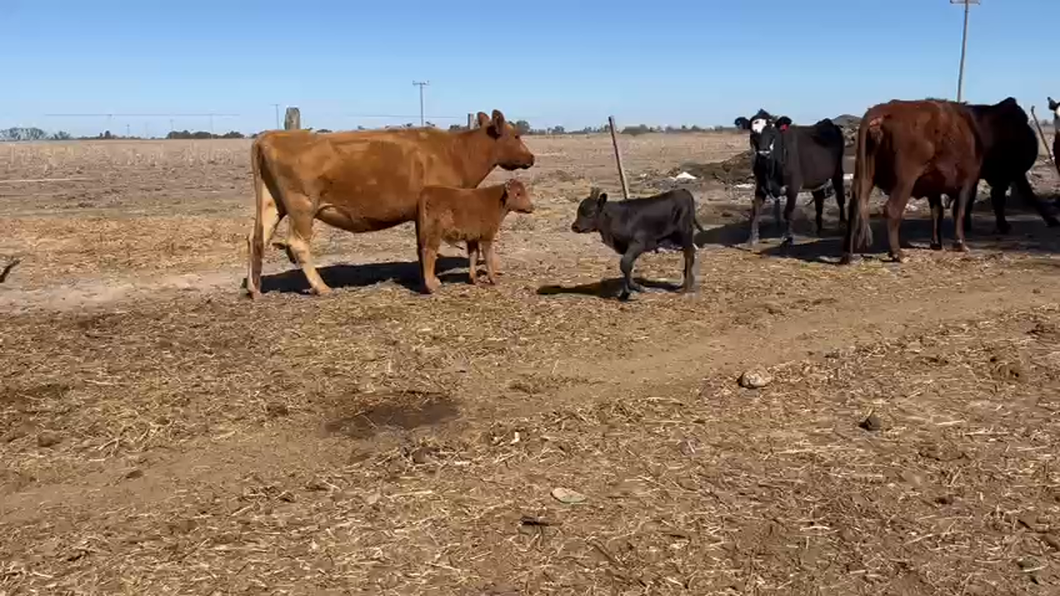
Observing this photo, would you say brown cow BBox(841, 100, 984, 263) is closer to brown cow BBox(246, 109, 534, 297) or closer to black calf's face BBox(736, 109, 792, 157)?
black calf's face BBox(736, 109, 792, 157)

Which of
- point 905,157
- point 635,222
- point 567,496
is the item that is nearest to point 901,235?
point 905,157

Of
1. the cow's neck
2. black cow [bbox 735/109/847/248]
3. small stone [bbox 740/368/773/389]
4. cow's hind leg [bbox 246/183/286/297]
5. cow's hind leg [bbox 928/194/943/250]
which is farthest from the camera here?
black cow [bbox 735/109/847/248]

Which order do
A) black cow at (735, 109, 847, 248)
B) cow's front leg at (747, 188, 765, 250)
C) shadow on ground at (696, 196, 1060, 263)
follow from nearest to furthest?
shadow on ground at (696, 196, 1060, 263) → black cow at (735, 109, 847, 248) → cow's front leg at (747, 188, 765, 250)

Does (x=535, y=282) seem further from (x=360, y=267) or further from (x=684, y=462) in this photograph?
(x=684, y=462)

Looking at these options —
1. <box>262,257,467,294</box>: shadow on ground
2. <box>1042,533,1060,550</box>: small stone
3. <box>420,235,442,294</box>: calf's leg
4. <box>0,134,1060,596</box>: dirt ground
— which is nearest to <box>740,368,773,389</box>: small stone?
Result: <box>0,134,1060,596</box>: dirt ground

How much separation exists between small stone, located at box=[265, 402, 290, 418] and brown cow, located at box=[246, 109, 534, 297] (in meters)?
3.48

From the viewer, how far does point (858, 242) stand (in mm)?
10555

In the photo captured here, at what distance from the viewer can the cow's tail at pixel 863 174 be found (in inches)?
405

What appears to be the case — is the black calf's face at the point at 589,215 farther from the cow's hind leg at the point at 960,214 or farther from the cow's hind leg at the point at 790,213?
the cow's hind leg at the point at 960,214

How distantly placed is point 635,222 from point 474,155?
2.69 m

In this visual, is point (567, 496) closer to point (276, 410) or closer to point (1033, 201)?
point (276, 410)

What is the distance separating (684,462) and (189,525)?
2.63 meters

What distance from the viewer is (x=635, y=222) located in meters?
8.30

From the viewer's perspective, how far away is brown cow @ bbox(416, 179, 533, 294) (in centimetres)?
900
